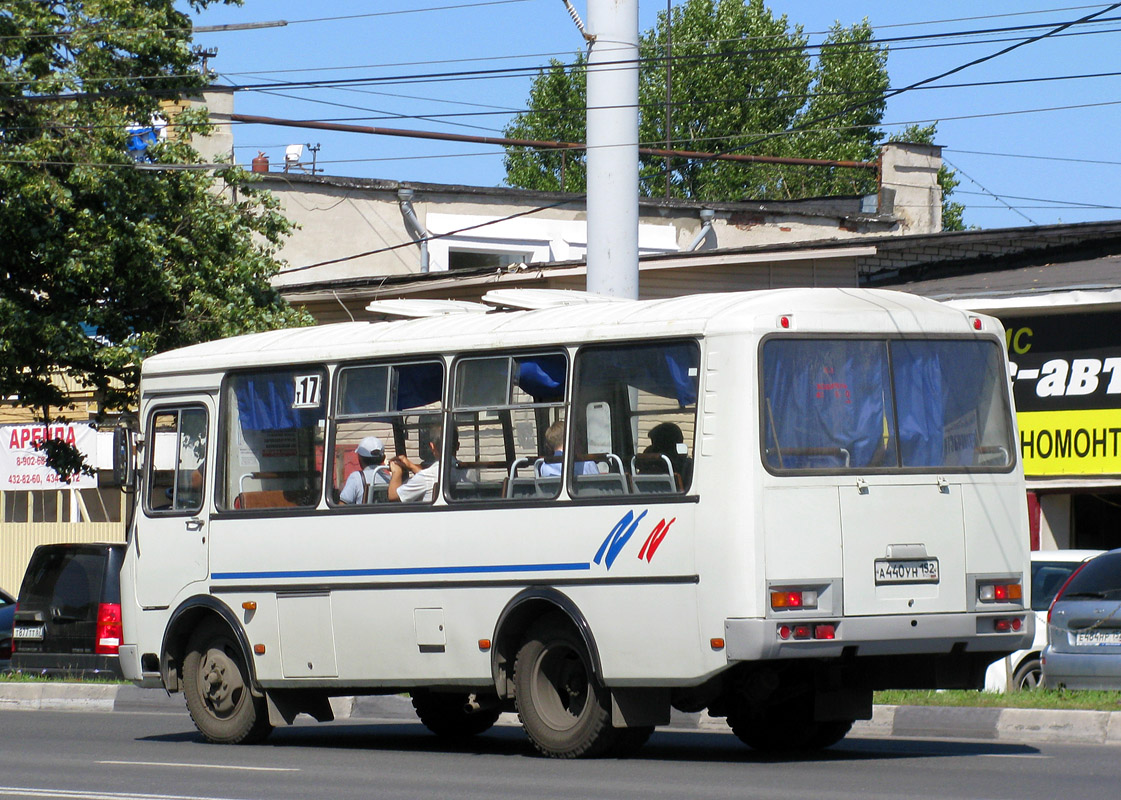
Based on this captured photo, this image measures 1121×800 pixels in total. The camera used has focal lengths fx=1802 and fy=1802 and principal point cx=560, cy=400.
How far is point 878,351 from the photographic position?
35.4 feet

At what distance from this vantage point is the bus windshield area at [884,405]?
1040 cm

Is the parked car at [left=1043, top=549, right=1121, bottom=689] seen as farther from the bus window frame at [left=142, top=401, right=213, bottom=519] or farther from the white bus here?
the bus window frame at [left=142, top=401, right=213, bottom=519]

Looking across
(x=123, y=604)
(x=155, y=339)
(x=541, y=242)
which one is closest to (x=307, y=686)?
(x=123, y=604)

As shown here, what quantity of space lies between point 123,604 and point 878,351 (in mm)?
6360

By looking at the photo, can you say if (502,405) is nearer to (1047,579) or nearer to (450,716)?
(450,716)

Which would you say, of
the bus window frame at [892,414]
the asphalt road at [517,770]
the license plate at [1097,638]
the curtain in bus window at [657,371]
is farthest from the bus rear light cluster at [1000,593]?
the license plate at [1097,638]

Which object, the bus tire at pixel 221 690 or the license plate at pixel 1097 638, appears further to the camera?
the license plate at pixel 1097 638

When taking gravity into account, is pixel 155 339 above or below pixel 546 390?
above

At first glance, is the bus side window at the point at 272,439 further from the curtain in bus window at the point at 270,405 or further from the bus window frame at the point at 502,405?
the bus window frame at the point at 502,405

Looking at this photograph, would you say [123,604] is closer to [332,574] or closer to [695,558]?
[332,574]

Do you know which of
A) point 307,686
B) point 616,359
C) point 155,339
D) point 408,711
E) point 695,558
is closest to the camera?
point 695,558

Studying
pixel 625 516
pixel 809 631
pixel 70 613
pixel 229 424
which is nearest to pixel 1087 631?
pixel 809 631

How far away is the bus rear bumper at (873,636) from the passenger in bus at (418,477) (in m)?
2.60

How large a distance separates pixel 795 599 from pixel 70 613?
10502mm
